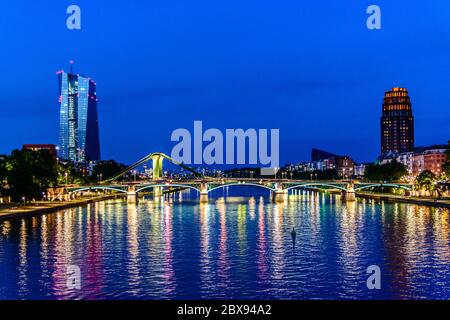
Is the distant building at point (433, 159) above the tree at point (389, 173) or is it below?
above

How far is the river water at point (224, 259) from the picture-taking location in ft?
103

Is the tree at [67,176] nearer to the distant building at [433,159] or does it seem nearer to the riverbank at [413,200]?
the riverbank at [413,200]

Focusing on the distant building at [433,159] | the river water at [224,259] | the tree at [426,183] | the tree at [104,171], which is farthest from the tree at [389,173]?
the river water at [224,259]

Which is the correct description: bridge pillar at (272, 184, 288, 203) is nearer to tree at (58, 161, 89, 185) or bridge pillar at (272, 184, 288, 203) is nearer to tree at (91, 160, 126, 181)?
tree at (58, 161, 89, 185)

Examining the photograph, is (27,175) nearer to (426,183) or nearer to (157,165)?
(426,183)

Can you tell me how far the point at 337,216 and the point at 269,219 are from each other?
31.9ft

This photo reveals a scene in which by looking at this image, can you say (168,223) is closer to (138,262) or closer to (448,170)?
(138,262)

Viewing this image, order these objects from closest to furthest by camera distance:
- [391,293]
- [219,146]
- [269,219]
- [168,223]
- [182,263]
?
1. [391,293]
2. [182,263]
3. [219,146]
4. [168,223]
5. [269,219]

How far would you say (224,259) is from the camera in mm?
41844

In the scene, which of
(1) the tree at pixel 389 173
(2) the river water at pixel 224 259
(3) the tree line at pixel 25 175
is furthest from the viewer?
(1) the tree at pixel 389 173

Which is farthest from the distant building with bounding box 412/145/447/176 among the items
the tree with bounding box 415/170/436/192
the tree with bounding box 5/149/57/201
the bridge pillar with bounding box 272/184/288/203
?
the tree with bounding box 5/149/57/201

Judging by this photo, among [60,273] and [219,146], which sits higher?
[219,146]
